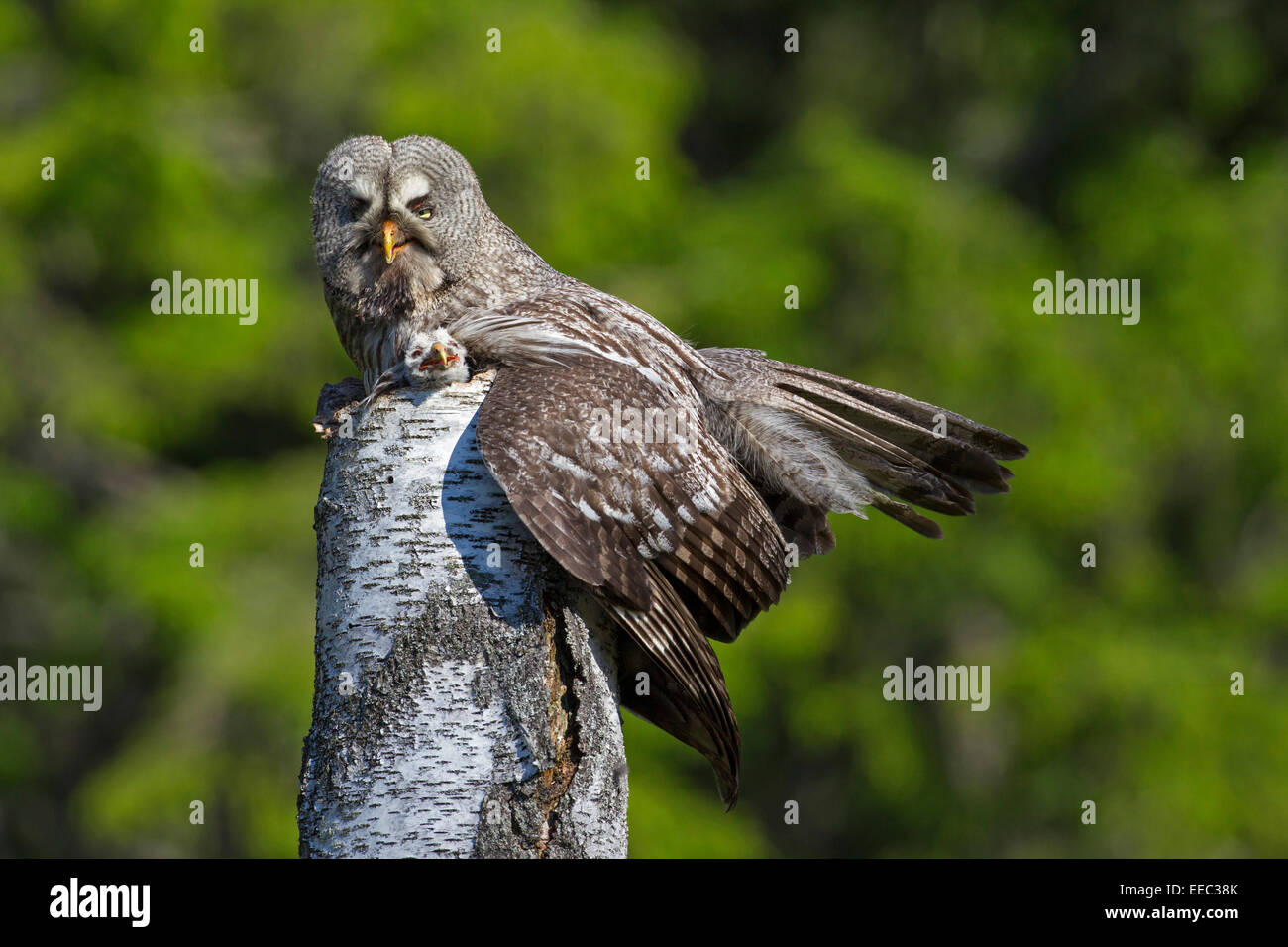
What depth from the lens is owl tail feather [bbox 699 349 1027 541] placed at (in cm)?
→ 546

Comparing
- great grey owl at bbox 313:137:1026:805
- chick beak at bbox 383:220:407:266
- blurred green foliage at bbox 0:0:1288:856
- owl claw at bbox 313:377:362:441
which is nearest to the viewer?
great grey owl at bbox 313:137:1026:805

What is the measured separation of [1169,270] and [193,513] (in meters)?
9.70

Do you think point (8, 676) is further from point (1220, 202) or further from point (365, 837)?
point (1220, 202)

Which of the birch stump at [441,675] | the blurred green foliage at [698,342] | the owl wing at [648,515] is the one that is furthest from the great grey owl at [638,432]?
the blurred green foliage at [698,342]

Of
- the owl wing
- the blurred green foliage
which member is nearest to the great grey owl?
the owl wing

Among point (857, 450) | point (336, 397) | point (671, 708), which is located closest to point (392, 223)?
point (336, 397)

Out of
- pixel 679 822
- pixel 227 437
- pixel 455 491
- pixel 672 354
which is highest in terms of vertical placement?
pixel 227 437

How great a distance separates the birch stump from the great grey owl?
15 cm

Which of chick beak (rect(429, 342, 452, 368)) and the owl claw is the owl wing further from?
the owl claw

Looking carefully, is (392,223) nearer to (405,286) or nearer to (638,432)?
(405,286)

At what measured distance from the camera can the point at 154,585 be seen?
1262 centimetres

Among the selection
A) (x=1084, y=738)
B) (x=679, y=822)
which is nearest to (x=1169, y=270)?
(x=1084, y=738)

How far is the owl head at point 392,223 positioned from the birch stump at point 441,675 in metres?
1.26

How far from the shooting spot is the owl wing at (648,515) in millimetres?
4492
